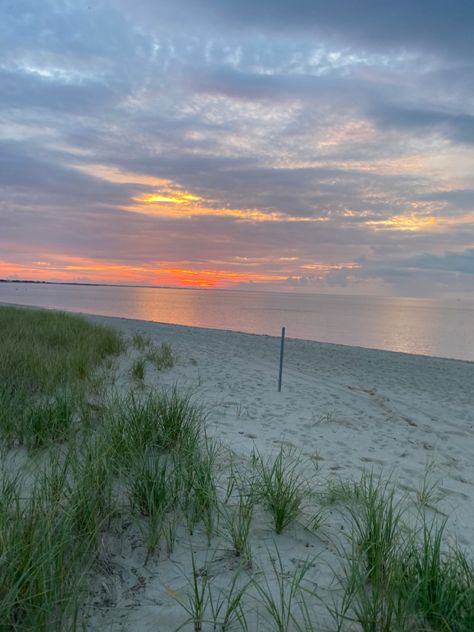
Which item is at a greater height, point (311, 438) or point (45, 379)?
point (45, 379)

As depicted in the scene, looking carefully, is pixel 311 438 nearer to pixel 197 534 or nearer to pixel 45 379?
pixel 197 534

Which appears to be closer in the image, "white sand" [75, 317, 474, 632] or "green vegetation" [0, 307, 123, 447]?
"white sand" [75, 317, 474, 632]

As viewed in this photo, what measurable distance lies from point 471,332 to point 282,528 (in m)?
41.0

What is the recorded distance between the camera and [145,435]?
3867 mm

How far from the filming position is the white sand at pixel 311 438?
2312 millimetres

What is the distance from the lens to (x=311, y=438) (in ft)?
18.4

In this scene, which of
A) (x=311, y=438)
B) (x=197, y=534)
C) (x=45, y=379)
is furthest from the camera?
(x=45, y=379)

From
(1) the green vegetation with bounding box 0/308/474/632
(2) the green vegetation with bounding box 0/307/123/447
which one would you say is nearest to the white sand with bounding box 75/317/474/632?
(1) the green vegetation with bounding box 0/308/474/632

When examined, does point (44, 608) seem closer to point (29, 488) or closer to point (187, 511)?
point (187, 511)

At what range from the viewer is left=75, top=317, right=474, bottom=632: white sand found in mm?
2312

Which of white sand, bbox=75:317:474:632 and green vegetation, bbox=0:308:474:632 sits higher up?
green vegetation, bbox=0:308:474:632

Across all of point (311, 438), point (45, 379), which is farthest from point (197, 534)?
point (45, 379)

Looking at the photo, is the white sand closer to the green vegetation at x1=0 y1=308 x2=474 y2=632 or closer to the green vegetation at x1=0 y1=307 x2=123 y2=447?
the green vegetation at x1=0 y1=308 x2=474 y2=632

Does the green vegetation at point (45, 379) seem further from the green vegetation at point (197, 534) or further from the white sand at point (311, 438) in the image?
the white sand at point (311, 438)
